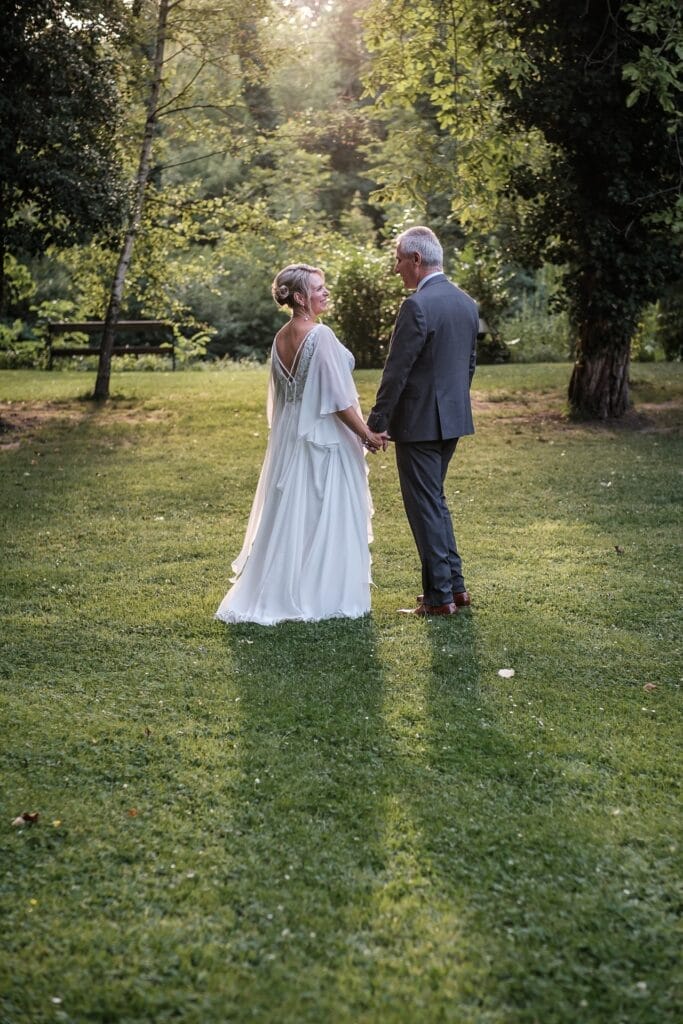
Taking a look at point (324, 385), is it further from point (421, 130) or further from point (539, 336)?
point (539, 336)

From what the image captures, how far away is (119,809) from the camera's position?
404 cm

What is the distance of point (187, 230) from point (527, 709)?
38.5ft

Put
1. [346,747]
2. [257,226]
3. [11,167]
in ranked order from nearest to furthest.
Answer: [346,747], [11,167], [257,226]

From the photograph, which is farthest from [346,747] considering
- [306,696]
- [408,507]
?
[408,507]

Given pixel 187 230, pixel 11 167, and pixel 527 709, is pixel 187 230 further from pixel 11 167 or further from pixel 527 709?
pixel 527 709

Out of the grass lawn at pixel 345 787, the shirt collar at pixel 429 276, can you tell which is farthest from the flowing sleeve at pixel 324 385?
the grass lawn at pixel 345 787

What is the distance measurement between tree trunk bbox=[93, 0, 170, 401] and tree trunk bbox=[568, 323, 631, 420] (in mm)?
5933

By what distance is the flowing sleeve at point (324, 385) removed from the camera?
6.14 meters

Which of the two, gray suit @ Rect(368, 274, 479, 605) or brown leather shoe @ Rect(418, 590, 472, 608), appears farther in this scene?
brown leather shoe @ Rect(418, 590, 472, 608)

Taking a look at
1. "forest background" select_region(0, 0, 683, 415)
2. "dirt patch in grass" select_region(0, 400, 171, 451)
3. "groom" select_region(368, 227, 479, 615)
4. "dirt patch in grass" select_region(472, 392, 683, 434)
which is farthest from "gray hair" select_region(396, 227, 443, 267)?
"dirt patch in grass" select_region(0, 400, 171, 451)

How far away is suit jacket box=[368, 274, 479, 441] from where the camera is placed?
596 centimetres

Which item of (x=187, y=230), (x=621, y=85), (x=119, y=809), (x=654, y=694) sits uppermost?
(x=621, y=85)

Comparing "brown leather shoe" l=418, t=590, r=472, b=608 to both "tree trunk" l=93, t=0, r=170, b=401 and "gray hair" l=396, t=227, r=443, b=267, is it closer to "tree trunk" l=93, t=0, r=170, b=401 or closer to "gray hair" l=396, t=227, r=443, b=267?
"gray hair" l=396, t=227, r=443, b=267

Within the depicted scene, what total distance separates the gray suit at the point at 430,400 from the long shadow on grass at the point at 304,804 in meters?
0.74
